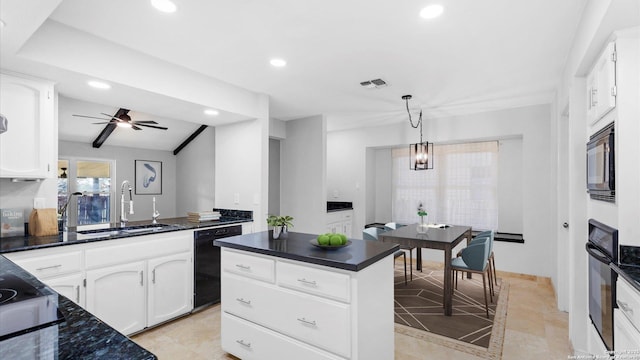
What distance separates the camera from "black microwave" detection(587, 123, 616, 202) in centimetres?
169

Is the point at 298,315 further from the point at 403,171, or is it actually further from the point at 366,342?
the point at 403,171

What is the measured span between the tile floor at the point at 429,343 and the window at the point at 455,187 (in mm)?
1863

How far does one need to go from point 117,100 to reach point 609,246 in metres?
3.84

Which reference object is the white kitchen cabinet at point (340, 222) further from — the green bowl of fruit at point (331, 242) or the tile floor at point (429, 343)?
the green bowl of fruit at point (331, 242)

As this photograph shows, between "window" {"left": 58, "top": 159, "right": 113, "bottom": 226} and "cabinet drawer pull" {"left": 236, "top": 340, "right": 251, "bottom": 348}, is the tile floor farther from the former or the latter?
"window" {"left": 58, "top": 159, "right": 113, "bottom": 226}

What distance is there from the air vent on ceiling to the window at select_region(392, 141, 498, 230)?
95.7 inches

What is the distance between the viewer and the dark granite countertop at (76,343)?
0.71 m

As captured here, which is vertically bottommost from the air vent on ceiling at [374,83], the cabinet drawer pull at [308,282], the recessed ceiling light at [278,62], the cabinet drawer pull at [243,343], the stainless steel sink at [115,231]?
the cabinet drawer pull at [243,343]

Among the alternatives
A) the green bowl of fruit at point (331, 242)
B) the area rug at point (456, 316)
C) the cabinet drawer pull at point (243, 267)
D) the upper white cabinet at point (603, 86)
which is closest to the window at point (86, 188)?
the cabinet drawer pull at point (243, 267)

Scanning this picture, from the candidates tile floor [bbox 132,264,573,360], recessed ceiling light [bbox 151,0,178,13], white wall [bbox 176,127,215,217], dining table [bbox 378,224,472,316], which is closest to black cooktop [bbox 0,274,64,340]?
tile floor [bbox 132,264,573,360]

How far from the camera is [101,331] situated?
2.74 feet

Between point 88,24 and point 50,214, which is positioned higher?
point 88,24

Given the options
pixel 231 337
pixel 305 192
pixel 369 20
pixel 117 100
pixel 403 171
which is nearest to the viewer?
pixel 369 20

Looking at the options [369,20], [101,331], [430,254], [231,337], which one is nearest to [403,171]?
[430,254]
